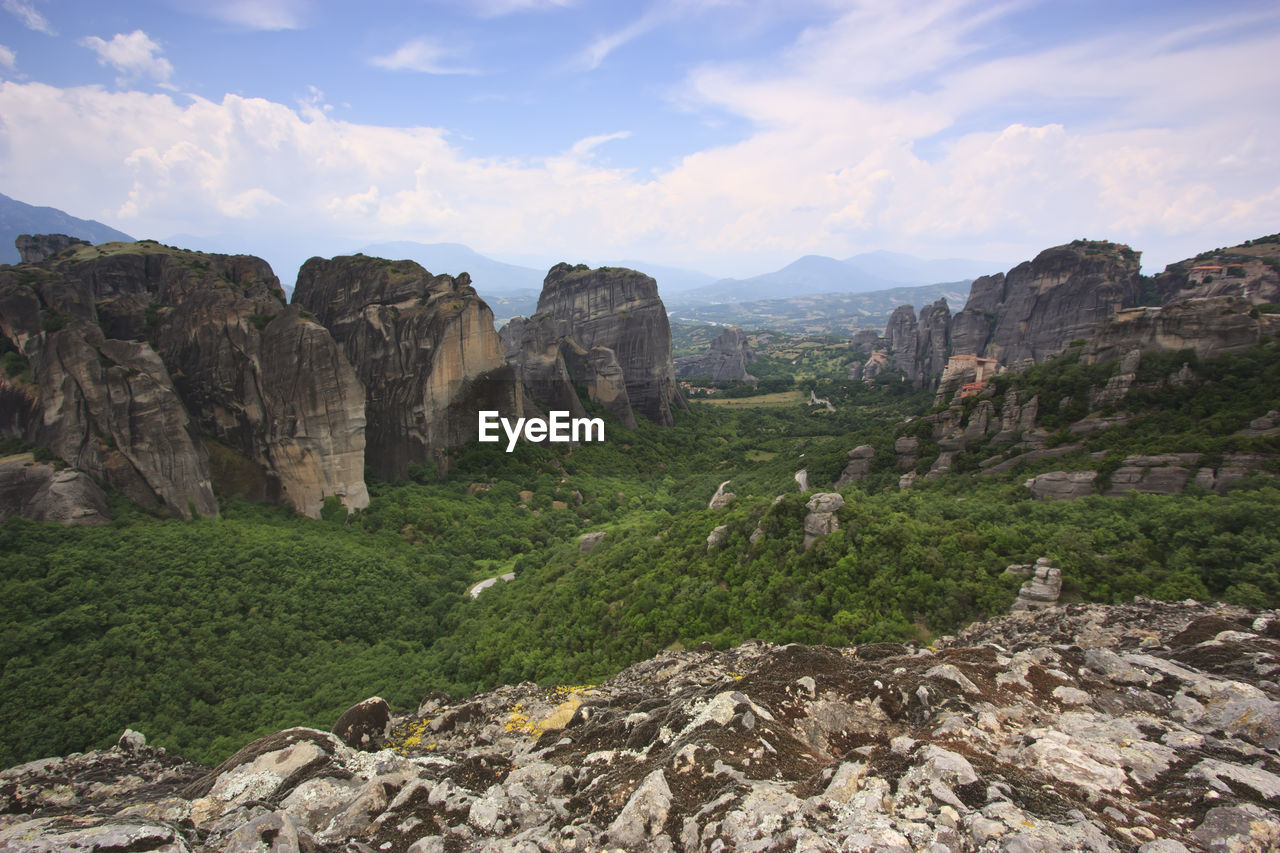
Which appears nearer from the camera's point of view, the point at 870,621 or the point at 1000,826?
the point at 1000,826

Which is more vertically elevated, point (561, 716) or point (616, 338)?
point (616, 338)

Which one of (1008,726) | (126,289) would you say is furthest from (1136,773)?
(126,289)

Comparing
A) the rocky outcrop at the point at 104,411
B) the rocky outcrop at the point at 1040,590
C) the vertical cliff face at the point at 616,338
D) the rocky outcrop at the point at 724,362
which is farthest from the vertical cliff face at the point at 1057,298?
A: the rocky outcrop at the point at 104,411

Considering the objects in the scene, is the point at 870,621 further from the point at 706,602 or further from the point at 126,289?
the point at 126,289

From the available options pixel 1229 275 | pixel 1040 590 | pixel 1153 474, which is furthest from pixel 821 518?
pixel 1229 275

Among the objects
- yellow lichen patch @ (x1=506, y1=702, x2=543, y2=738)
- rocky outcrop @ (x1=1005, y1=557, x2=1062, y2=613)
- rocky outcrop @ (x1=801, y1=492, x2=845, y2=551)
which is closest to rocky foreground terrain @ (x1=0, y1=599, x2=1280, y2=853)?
yellow lichen patch @ (x1=506, y1=702, x2=543, y2=738)

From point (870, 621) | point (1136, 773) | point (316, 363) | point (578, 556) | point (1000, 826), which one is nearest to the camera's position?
point (1000, 826)

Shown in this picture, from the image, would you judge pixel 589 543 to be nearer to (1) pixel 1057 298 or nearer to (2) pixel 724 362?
(1) pixel 1057 298
